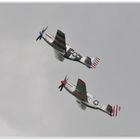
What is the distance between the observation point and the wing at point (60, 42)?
12171 cm

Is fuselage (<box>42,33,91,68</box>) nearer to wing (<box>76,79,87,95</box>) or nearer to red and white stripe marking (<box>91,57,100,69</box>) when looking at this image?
red and white stripe marking (<box>91,57,100,69</box>)

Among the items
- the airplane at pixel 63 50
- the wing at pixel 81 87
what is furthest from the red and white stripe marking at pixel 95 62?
the wing at pixel 81 87

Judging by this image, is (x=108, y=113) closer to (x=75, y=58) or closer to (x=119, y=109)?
(x=119, y=109)

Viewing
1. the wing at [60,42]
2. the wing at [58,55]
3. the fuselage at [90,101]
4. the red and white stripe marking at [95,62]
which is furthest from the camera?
the red and white stripe marking at [95,62]

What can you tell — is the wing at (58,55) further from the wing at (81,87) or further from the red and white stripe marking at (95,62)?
the wing at (81,87)

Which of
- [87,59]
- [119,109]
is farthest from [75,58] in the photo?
[119,109]

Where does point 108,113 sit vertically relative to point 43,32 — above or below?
below

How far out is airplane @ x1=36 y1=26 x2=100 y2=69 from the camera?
403 ft

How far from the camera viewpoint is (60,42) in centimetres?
12344

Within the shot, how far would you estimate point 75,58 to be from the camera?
126 m

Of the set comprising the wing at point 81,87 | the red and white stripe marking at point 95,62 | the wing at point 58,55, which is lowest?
the wing at point 81,87

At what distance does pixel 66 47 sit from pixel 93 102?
29.6 feet

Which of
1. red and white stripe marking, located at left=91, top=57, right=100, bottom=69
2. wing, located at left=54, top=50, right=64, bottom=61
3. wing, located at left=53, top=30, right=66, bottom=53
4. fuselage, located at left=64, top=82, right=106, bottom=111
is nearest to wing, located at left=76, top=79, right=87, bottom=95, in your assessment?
fuselage, located at left=64, top=82, right=106, bottom=111

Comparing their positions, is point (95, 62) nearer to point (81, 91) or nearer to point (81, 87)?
point (81, 91)
